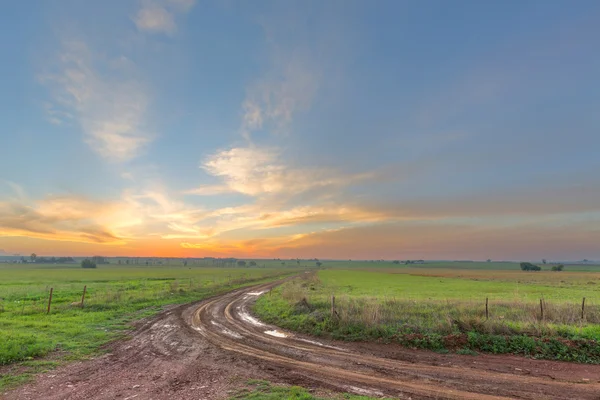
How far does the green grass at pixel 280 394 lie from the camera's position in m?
8.62

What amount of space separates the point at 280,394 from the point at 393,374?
4.42 metres

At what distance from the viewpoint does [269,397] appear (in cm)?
868

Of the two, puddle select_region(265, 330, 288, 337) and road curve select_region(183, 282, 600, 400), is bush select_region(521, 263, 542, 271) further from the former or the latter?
puddle select_region(265, 330, 288, 337)

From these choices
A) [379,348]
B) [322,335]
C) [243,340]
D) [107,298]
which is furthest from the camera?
Result: [107,298]

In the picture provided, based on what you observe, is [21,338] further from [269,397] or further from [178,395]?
[269,397]

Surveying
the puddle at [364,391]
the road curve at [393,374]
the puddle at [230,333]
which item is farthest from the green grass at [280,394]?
the puddle at [230,333]

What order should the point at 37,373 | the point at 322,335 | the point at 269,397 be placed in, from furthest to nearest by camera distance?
1. the point at 322,335
2. the point at 37,373
3. the point at 269,397

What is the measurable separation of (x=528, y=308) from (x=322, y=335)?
16259mm

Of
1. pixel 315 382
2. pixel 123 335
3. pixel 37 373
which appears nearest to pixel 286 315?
pixel 123 335

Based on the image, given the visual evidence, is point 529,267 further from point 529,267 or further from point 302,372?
point 302,372

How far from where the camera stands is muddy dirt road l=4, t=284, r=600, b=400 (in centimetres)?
932

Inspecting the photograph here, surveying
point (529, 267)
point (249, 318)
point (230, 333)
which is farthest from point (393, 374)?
point (529, 267)

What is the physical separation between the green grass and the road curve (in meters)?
0.73

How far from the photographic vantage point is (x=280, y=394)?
29.1ft
